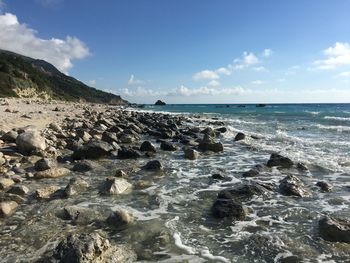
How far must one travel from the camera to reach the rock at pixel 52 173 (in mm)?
10948

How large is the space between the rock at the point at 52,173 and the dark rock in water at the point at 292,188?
6.57 meters

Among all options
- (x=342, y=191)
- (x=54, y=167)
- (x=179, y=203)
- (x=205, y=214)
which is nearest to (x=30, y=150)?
(x=54, y=167)

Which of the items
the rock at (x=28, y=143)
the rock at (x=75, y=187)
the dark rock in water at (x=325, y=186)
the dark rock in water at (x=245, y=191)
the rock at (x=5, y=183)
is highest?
the rock at (x=28, y=143)

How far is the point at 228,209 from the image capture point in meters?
8.14

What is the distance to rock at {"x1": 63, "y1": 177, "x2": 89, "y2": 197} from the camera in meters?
9.29

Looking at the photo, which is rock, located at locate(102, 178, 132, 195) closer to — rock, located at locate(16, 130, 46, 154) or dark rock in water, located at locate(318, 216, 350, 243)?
dark rock in water, located at locate(318, 216, 350, 243)

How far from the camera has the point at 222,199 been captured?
856 centimetres

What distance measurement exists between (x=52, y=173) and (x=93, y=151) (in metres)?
3.42

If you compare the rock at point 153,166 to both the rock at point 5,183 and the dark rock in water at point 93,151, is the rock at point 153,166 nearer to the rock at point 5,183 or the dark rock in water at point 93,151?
the dark rock in water at point 93,151

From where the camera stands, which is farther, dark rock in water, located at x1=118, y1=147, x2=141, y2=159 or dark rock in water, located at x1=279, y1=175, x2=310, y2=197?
dark rock in water, located at x1=118, y1=147, x2=141, y2=159

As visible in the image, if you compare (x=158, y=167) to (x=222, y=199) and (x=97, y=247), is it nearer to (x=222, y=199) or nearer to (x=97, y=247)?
(x=222, y=199)

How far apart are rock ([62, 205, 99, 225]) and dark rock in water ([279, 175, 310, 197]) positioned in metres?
5.26

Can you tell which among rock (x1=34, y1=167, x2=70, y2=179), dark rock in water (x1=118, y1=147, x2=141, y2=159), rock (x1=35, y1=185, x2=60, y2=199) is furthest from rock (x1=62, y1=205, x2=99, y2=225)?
dark rock in water (x1=118, y1=147, x2=141, y2=159)

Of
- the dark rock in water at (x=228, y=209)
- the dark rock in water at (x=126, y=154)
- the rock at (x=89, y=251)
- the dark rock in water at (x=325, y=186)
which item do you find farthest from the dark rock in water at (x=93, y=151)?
the rock at (x=89, y=251)
